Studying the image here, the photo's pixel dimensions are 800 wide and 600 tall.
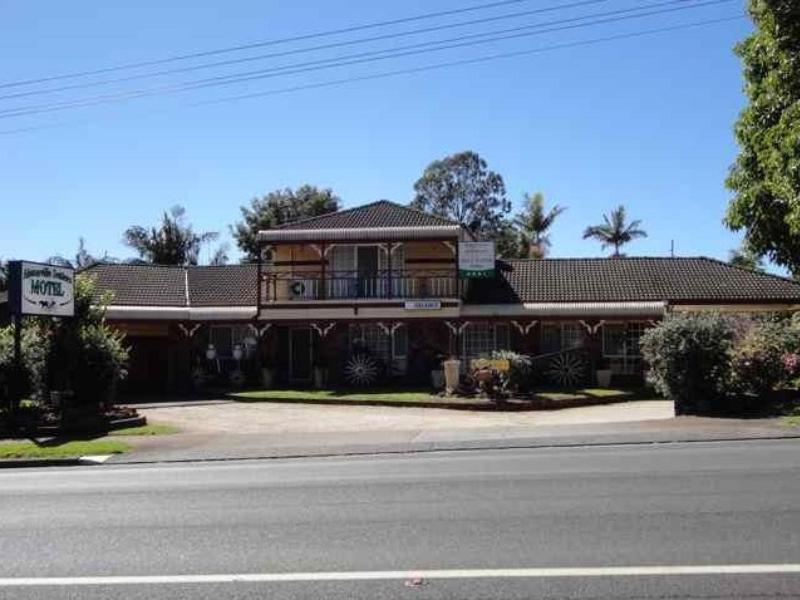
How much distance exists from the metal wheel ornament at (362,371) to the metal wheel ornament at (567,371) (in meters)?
5.89

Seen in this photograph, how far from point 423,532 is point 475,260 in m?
25.5

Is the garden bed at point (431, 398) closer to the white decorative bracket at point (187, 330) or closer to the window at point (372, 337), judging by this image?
the window at point (372, 337)

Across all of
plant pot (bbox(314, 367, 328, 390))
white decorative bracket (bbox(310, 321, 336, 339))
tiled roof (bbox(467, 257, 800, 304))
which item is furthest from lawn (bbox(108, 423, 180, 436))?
tiled roof (bbox(467, 257, 800, 304))

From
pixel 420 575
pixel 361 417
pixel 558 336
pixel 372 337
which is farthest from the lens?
pixel 372 337

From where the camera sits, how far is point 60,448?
17.3m

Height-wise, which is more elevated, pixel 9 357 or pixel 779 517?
pixel 9 357

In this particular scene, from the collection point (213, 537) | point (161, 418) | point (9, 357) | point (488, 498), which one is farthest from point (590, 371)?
point (213, 537)

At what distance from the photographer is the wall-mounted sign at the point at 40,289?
20469 millimetres

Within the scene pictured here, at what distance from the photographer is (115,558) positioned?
23.4 feet

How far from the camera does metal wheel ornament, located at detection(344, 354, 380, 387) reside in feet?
102

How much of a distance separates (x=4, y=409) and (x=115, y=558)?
1636cm

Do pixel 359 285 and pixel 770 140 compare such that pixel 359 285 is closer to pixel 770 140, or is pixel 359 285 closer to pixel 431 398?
pixel 431 398

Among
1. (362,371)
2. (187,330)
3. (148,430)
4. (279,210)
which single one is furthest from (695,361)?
(279,210)

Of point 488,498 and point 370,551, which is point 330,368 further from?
point 370,551
